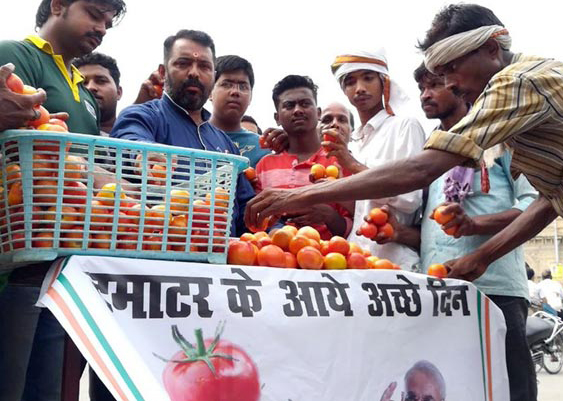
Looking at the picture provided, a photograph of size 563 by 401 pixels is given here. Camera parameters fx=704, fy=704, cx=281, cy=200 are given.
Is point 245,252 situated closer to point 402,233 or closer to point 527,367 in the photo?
point 402,233

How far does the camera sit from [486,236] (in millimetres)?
3006

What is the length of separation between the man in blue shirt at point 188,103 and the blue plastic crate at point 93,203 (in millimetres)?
905

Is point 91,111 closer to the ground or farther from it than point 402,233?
farther from it

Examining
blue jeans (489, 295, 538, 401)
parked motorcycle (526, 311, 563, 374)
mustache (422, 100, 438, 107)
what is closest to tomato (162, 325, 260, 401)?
blue jeans (489, 295, 538, 401)

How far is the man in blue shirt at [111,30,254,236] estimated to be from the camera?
9.79ft

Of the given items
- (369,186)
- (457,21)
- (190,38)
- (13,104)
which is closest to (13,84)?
(13,104)

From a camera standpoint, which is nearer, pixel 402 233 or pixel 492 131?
pixel 492 131

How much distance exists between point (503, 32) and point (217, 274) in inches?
57.5

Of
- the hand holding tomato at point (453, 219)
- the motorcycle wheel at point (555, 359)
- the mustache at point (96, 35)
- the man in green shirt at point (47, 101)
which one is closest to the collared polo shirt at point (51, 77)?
the man in green shirt at point (47, 101)

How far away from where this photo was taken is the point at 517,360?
301 centimetres

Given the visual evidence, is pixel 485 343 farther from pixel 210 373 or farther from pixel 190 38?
pixel 190 38

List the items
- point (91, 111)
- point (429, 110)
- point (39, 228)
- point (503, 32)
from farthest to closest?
1. point (429, 110)
2. point (91, 111)
3. point (503, 32)
4. point (39, 228)

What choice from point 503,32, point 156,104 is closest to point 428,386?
point 503,32

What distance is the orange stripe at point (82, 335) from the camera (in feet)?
5.71
